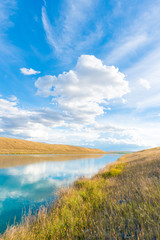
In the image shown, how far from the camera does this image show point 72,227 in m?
5.72

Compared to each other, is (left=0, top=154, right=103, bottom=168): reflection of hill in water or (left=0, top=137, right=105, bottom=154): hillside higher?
(left=0, top=137, right=105, bottom=154): hillside

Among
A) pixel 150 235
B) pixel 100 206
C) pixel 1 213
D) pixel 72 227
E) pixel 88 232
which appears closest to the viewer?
pixel 150 235

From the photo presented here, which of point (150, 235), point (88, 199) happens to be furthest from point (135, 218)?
point (88, 199)

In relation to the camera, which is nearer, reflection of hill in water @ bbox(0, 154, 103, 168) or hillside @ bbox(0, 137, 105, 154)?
reflection of hill in water @ bbox(0, 154, 103, 168)

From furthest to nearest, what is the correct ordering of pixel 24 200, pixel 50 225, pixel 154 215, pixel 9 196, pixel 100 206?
pixel 9 196 → pixel 24 200 → pixel 100 206 → pixel 50 225 → pixel 154 215

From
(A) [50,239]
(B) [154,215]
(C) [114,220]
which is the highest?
(B) [154,215]

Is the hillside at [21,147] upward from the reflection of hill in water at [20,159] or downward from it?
upward

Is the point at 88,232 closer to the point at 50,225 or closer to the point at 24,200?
the point at 50,225

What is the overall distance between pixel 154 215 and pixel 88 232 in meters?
2.59

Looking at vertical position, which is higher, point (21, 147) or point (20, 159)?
point (21, 147)

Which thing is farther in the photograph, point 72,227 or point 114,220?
point 72,227

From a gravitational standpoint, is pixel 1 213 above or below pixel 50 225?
below

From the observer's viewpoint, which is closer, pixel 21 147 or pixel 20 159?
pixel 20 159

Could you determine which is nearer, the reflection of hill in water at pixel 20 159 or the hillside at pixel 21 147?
the reflection of hill in water at pixel 20 159
